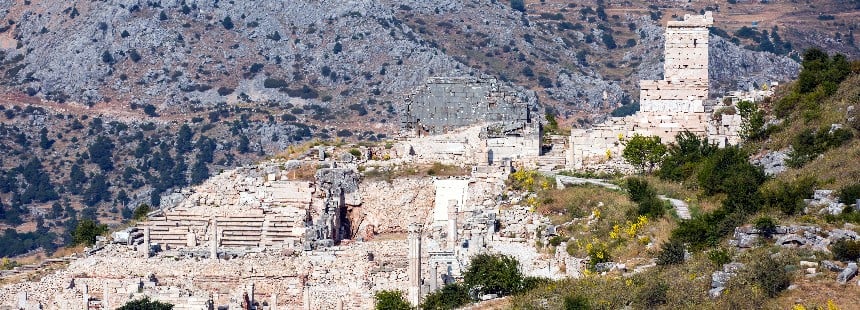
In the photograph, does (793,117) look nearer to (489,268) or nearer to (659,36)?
(489,268)

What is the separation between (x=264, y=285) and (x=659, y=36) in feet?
261

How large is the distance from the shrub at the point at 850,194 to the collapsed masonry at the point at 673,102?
2133cm

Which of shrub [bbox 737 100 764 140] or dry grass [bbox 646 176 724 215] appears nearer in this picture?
dry grass [bbox 646 176 724 215]

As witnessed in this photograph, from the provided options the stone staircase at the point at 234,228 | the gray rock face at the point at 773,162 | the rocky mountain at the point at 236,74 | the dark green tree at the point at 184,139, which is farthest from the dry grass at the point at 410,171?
the dark green tree at the point at 184,139

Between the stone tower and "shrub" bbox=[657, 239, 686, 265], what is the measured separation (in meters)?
21.4

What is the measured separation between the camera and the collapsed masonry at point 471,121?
86375mm

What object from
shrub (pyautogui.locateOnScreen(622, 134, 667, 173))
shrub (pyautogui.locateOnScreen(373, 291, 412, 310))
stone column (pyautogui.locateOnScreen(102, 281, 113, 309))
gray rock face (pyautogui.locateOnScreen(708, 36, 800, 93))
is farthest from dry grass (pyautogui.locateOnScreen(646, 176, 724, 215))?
gray rock face (pyautogui.locateOnScreen(708, 36, 800, 93))

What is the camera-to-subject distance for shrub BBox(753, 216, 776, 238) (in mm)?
60906

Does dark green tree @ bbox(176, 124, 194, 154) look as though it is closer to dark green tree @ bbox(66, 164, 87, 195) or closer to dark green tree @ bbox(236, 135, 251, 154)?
dark green tree @ bbox(236, 135, 251, 154)

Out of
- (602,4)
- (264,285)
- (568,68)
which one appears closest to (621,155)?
(264,285)

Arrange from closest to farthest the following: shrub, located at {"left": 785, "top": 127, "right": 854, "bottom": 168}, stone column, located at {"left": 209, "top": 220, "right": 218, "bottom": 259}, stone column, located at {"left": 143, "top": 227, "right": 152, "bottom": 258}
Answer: shrub, located at {"left": 785, "top": 127, "right": 854, "bottom": 168}
stone column, located at {"left": 209, "top": 220, "right": 218, "bottom": 259}
stone column, located at {"left": 143, "top": 227, "right": 152, "bottom": 258}

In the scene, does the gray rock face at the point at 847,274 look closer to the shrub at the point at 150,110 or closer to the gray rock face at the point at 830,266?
the gray rock face at the point at 830,266

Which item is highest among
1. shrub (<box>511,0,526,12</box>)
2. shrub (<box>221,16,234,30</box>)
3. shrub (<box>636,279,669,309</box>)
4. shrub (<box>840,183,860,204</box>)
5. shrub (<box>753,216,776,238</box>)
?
shrub (<box>511,0,526,12</box>)

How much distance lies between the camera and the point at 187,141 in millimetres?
137250
